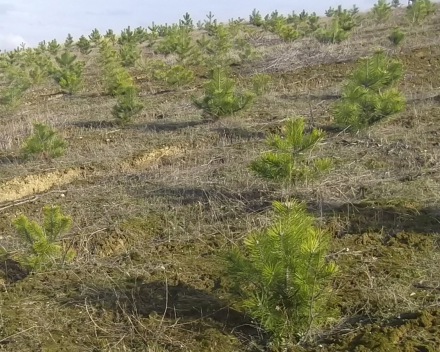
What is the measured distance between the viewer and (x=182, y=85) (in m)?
12.0

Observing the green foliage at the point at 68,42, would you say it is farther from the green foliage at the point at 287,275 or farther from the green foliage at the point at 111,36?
the green foliage at the point at 287,275

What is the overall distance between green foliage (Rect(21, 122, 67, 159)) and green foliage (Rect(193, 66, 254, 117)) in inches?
90.4

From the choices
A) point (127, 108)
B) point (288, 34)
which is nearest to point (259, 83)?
point (127, 108)

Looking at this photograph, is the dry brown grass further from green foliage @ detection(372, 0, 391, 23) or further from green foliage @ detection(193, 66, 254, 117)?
green foliage @ detection(372, 0, 391, 23)

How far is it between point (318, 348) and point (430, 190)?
2.51m

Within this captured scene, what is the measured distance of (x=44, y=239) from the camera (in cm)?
374

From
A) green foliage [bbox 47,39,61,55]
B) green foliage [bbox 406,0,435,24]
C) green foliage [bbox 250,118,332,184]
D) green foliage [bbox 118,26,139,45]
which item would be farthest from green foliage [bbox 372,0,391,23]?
green foliage [bbox 250,118,332,184]

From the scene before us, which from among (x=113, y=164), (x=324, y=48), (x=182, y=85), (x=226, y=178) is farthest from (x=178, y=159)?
(x=324, y=48)

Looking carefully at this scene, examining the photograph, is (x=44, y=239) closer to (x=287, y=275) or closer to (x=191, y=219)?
(x=191, y=219)

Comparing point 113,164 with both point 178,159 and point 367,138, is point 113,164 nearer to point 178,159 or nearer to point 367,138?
point 178,159

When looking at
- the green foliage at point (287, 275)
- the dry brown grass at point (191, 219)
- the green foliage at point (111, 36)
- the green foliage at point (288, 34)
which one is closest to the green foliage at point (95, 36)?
the green foliage at point (111, 36)

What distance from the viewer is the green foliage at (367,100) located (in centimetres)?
629

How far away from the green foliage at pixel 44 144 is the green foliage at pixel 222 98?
2295mm

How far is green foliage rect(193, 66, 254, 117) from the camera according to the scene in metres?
8.01
